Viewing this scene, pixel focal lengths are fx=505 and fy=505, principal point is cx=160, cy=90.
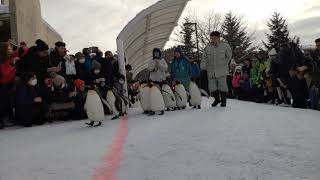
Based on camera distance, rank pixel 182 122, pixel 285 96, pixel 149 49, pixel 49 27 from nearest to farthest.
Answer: pixel 182 122 < pixel 285 96 < pixel 149 49 < pixel 49 27

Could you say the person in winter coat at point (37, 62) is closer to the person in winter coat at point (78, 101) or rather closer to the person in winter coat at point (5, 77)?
the person in winter coat at point (5, 77)

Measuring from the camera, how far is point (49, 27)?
102 feet

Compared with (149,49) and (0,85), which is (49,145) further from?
(149,49)

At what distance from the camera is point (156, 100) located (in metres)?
12.4

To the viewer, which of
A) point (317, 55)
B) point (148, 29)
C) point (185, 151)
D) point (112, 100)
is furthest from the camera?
point (148, 29)

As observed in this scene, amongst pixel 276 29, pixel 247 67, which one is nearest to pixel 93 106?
pixel 247 67

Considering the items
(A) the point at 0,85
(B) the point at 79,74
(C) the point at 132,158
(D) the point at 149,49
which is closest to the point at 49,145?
(C) the point at 132,158

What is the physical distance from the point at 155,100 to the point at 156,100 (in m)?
0.03

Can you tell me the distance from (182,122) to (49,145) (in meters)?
2.77

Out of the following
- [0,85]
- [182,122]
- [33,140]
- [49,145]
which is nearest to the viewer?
[49,145]

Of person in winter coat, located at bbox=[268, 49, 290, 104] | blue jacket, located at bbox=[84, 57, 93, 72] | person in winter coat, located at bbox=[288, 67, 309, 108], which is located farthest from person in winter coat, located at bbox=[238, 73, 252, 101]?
blue jacket, located at bbox=[84, 57, 93, 72]

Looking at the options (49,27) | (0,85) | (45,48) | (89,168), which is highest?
(49,27)

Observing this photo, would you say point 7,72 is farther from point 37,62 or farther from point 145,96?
point 145,96

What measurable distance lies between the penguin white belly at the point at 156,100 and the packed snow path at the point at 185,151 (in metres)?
2.11
